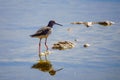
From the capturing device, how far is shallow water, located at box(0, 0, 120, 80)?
968 centimetres

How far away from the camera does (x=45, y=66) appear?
407 inches

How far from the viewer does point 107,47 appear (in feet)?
37.7

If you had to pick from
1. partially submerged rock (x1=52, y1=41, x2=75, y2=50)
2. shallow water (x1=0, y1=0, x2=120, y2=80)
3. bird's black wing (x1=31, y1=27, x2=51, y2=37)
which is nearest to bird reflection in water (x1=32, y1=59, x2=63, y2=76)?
shallow water (x1=0, y1=0, x2=120, y2=80)

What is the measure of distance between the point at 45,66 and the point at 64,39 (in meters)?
2.06

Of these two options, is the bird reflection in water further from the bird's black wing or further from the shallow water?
the bird's black wing

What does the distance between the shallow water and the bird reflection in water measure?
0.28 ft

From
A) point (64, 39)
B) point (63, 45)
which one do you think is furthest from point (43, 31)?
point (64, 39)

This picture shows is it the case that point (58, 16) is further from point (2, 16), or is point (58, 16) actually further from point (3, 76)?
point (3, 76)

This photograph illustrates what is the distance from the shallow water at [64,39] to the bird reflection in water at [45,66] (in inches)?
3.4

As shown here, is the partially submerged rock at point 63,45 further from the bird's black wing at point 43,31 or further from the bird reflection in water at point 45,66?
the bird reflection in water at point 45,66

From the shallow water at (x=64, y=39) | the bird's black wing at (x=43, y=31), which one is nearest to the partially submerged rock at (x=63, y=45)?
the shallow water at (x=64, y=39)

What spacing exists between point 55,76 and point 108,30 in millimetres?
4330

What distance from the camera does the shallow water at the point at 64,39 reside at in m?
9.68

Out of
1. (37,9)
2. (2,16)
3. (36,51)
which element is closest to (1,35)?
(36,51)
